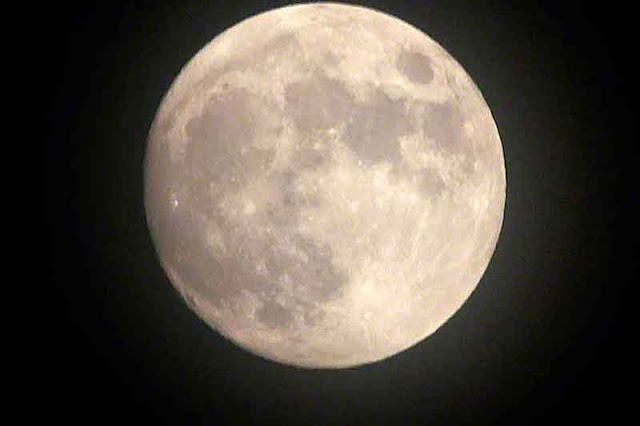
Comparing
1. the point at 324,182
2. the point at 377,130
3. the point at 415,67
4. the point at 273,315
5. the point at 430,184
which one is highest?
the point at 415,67

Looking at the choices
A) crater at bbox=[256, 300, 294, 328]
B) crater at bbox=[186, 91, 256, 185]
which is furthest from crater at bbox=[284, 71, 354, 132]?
crater at bbox=[256, 300, 294, 328]

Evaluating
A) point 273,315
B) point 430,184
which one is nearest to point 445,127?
point 430,184

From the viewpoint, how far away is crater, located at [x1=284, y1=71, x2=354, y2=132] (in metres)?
4.47

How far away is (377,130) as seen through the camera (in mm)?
4523

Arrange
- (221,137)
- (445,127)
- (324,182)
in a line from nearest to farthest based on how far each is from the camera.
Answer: (324,182)
(221,137)
(445,127)

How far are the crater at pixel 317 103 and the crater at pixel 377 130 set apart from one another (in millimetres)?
67

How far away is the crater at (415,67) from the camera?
4746 millimetres

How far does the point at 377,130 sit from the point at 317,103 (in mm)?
291

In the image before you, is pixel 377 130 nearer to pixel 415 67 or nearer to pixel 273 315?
pixel 415 67

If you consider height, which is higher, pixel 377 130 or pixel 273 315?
pixel 377 130

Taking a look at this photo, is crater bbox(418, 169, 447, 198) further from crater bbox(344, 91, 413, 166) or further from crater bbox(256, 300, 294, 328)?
crater bbox(256, 300, 294, 328)

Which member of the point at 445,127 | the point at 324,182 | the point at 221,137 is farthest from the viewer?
the point at 445,127

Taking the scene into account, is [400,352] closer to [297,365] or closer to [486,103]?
[297,365]

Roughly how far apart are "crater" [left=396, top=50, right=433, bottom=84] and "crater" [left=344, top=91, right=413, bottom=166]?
0.23 m
